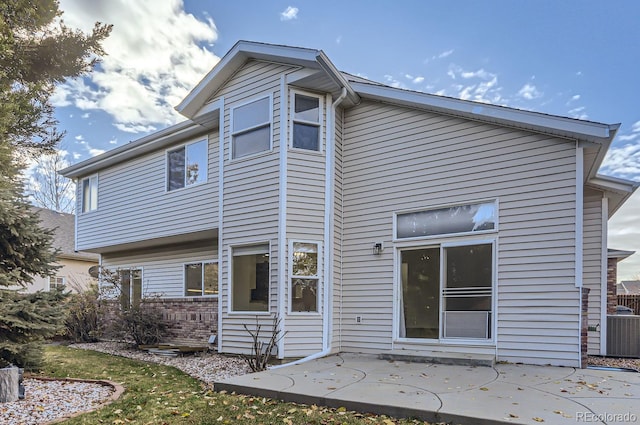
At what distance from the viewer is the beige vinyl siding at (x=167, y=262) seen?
11.6 m

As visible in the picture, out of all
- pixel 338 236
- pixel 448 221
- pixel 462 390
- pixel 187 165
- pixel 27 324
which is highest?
pixel 187 165

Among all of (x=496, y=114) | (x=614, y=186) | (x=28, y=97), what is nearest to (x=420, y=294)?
(x=496, y=114)

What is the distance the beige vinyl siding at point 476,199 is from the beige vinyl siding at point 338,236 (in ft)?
0.39

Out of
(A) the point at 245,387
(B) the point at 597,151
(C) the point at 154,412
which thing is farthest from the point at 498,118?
(C) the point at 154,412

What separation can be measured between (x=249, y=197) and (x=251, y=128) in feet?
4.97

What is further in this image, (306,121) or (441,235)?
(306,121)

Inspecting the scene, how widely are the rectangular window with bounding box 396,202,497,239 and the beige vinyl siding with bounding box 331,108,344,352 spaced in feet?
4.18

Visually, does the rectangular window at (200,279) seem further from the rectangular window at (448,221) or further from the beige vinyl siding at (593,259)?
the beige vinyl siding at (593,259)

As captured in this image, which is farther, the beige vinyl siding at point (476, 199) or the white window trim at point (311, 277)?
the white window trim at point (311, 277)

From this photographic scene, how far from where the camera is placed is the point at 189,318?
980 cm

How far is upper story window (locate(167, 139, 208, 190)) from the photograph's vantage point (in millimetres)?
10508

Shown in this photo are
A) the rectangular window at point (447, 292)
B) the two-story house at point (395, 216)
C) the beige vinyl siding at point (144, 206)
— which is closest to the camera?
the two-story house at point (395, 216)

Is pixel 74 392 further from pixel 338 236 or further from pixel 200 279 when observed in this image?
pixel 200 279

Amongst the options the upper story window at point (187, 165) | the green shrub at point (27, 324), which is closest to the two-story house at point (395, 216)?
the upper story window at point (187, 165)
